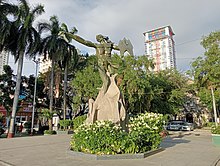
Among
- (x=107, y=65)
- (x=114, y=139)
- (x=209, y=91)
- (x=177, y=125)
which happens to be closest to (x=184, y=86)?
(x=177, y=125)

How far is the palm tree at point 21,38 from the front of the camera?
19875 millimetres

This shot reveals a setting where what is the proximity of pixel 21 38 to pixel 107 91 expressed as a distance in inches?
530

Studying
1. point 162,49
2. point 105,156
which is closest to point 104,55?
point 105,156

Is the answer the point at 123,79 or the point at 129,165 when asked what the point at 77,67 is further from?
the point at 129,165

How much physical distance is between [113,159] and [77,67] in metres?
22.6

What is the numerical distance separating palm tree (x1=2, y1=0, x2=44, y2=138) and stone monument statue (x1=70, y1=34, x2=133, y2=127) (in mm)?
11950

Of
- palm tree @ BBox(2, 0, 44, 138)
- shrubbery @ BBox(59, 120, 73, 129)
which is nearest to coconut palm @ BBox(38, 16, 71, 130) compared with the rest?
palm tree @ BBox(2, 0, 44, 138)

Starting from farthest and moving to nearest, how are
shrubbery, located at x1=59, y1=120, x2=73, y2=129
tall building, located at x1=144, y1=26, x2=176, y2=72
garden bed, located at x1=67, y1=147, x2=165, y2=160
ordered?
tall building, located at x1=144, y1=26, x2=176, y2=72 < shrubbery, located at x1=59, y1=120, x2=73, y2=129 < garden bed, located at x1=67, y1=147, x2=165, y2=160

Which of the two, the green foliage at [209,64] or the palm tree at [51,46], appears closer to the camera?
the green foliage at [209,64]

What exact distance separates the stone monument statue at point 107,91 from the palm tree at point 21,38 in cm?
1195

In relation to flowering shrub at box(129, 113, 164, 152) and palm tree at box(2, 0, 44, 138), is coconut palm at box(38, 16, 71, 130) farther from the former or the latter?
flowering shrub at box(129, 113, 164, 152)

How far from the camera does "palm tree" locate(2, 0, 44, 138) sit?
65.2ft

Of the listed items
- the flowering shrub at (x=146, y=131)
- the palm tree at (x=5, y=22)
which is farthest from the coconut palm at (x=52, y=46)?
the flowering shrub at (x=146, y=131)

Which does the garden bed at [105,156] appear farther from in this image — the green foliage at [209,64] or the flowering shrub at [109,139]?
the green foliage at [209,64]
